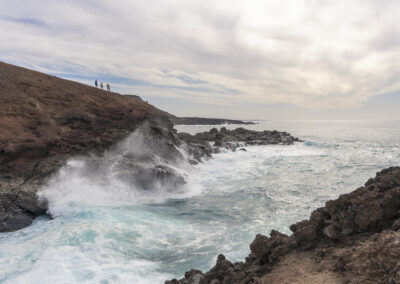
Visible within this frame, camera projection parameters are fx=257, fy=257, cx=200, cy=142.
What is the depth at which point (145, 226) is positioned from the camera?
934 centimetres

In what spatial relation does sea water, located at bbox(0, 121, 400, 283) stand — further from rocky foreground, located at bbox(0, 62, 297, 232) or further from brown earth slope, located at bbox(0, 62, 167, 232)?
brown earth slope, located at bbox(0, 62, 167, 232)

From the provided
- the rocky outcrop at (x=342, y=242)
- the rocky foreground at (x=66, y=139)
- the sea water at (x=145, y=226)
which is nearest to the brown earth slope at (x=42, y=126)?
the rocky foreground at (x=66, y=139)

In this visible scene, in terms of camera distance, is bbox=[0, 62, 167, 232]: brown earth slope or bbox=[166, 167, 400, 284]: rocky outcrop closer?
bbox=[166, 167, 400, 284]: rocky outcrop

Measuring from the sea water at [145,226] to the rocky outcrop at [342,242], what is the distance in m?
2.43

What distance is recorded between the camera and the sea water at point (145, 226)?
654 centimetres

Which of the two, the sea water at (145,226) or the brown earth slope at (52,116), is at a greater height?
the brown earth slope at (52,116)

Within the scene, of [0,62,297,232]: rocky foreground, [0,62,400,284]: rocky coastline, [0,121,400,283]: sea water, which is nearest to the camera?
[0,62,400,284]: rocky coastline

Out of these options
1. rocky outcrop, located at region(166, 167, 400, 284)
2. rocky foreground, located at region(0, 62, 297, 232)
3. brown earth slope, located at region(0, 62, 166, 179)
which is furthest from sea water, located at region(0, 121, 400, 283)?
rocky outcrop, located at region(166, 167, 400, 284)

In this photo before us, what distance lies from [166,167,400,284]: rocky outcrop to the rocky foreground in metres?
8.75

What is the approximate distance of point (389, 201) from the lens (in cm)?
431

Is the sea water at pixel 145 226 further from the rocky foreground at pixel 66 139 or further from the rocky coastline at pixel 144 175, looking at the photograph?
the rocky coastline at pixel 144 175

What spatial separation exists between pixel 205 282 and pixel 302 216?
22.4 ft

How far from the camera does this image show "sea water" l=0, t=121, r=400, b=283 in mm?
6543

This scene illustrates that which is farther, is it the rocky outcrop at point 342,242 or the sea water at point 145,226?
the sea water at point 145,226
